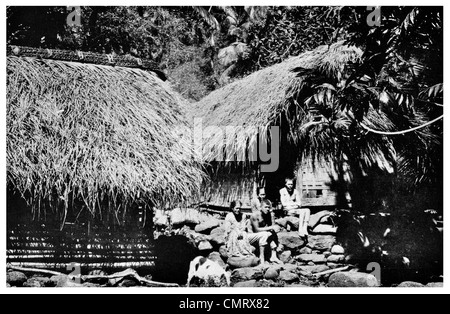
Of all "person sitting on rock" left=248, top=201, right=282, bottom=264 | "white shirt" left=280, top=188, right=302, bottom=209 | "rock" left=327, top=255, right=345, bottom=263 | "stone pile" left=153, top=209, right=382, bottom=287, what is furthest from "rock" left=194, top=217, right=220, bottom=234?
"rock" left=327, top=255, right=345, bottom=263

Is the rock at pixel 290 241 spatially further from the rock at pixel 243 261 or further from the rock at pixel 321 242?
the rock at pixel 243 261

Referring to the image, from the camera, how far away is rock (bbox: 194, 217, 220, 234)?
580cm

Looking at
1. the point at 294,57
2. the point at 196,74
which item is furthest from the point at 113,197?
the point at 294,57

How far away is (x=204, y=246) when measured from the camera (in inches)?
225

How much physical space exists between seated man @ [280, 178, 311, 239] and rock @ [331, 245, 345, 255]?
Answer: 0.38m

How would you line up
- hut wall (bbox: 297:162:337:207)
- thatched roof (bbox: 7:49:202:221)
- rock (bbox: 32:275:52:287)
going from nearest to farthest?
thatched roof (bbox: 7:49:202:221) → rock (bbox: 32:275:52:287) → hut wall (bbox: 297:162:337:207)

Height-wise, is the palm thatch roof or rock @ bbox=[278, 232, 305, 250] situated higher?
the palm thatch roof

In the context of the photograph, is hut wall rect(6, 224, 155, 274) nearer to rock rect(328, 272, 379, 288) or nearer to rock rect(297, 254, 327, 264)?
rock rect(297, 254, 327, 264)

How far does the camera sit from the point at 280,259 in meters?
5.66

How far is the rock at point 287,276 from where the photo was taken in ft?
18.4

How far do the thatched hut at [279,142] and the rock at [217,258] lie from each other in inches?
22.5

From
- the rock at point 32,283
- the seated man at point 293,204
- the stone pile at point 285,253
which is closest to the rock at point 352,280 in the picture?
the stone pile at point 285,253

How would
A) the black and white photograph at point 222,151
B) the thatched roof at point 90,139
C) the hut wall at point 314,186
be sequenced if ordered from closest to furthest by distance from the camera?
the thatched roof at point 90,139 < the black and white photograph at point 222,151 < the hut wall at point 314,186
